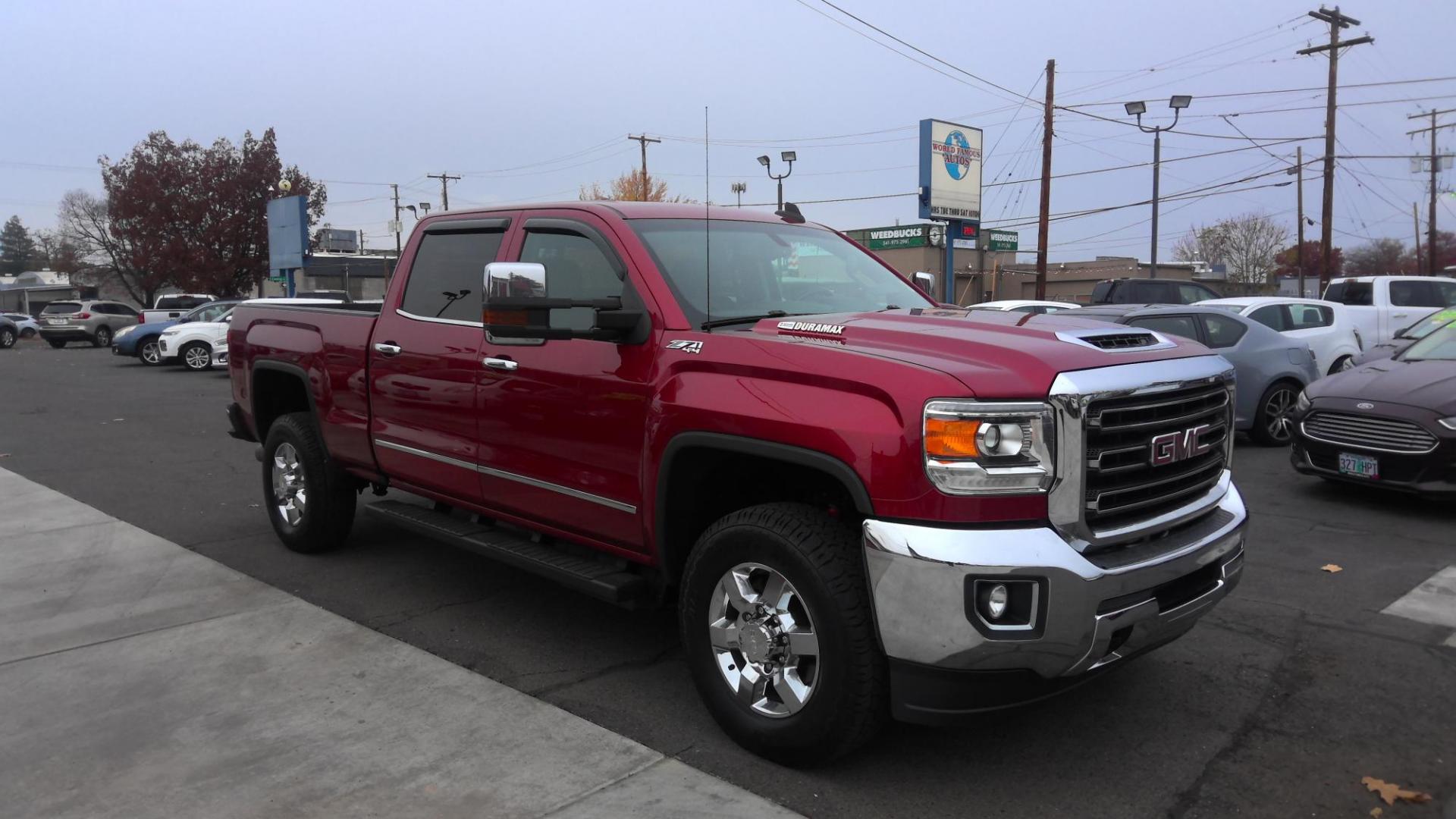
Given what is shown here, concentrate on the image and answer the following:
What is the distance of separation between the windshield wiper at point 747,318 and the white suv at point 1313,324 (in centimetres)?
999

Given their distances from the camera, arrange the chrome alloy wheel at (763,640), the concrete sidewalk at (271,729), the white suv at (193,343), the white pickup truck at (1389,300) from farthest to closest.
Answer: the white suv at (193,343)
the white pickup truck at (1389,300)
the chrome alloy wheel at (763,640)
the concrete sidewalk at (271,729)

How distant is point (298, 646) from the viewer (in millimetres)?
4812

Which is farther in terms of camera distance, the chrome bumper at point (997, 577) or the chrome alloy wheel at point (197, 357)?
the chrome alloy wheel at point (197, 357)

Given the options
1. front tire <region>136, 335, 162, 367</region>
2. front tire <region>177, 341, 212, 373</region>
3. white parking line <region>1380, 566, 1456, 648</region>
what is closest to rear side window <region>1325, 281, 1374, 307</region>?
white parking line <region>1380, 566, 1456, 648</region>

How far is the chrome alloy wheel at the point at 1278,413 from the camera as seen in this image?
1062 cm

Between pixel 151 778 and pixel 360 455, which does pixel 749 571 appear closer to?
pixel 151 778

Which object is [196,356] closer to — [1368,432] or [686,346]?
[686,346]

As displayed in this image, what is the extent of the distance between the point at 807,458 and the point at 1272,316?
451 inches

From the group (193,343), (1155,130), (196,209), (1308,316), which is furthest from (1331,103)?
(196,209)

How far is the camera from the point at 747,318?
13.6 feet

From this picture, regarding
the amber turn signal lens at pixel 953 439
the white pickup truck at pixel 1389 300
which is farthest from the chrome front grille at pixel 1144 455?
the white pickup truck at pixel 1389 300

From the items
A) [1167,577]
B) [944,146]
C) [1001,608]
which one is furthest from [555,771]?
[944,146]

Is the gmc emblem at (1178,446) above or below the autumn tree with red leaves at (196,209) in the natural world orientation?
below

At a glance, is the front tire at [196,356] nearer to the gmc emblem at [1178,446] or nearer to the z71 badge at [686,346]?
the z71 badge at [686,346]
